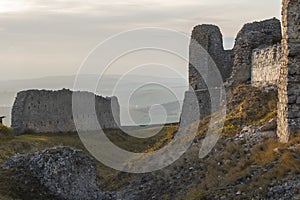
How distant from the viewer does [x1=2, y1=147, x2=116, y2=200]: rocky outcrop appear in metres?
16.5

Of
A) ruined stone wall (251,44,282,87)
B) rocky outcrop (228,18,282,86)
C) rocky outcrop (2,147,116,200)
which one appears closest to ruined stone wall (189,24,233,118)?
rocky outcrop (228,18,282,86)

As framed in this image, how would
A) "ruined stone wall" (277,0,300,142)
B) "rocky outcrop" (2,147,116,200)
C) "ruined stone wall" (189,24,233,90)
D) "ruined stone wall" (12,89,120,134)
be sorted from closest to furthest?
"ruined stone wall" (277,0,300,142), "rocky outcrop" (2,147,116,200), "ruined stone wall" (189,24,233,90), "ruined stone wall" (12,89,120,134)

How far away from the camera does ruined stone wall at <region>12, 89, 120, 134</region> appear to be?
1467 inches

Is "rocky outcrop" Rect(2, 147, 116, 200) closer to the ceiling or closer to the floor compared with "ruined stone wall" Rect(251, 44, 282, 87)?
closer to the floor

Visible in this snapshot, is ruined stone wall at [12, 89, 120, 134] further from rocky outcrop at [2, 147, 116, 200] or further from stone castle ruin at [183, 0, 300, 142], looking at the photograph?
rocky outcrop at [2, 147, 116, 200]

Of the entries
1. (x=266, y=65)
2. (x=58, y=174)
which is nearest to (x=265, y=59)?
(x=266, y=65)

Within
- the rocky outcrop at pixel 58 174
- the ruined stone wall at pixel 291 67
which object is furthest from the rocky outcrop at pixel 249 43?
the rocky outcrop at pixel 58 174

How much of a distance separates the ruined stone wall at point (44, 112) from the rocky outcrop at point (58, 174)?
1997 cm

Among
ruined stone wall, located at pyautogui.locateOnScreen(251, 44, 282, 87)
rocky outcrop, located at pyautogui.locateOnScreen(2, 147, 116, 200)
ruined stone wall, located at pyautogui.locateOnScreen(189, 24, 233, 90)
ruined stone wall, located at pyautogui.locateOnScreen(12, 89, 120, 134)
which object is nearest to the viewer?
rocky outcrop, located at pyautogui.locateOnScreen(2, 147, 116, 200)

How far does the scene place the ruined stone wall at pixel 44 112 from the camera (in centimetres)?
3725

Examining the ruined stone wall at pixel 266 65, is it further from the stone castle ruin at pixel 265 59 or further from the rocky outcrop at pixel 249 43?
the rocky outcrop at pixel 249 43

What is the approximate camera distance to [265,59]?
2117 centimetres

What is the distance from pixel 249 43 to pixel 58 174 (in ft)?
34.9

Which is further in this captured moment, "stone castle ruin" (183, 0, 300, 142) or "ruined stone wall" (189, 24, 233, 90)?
"ruined stone wall" (189, 24, 233, 90)
